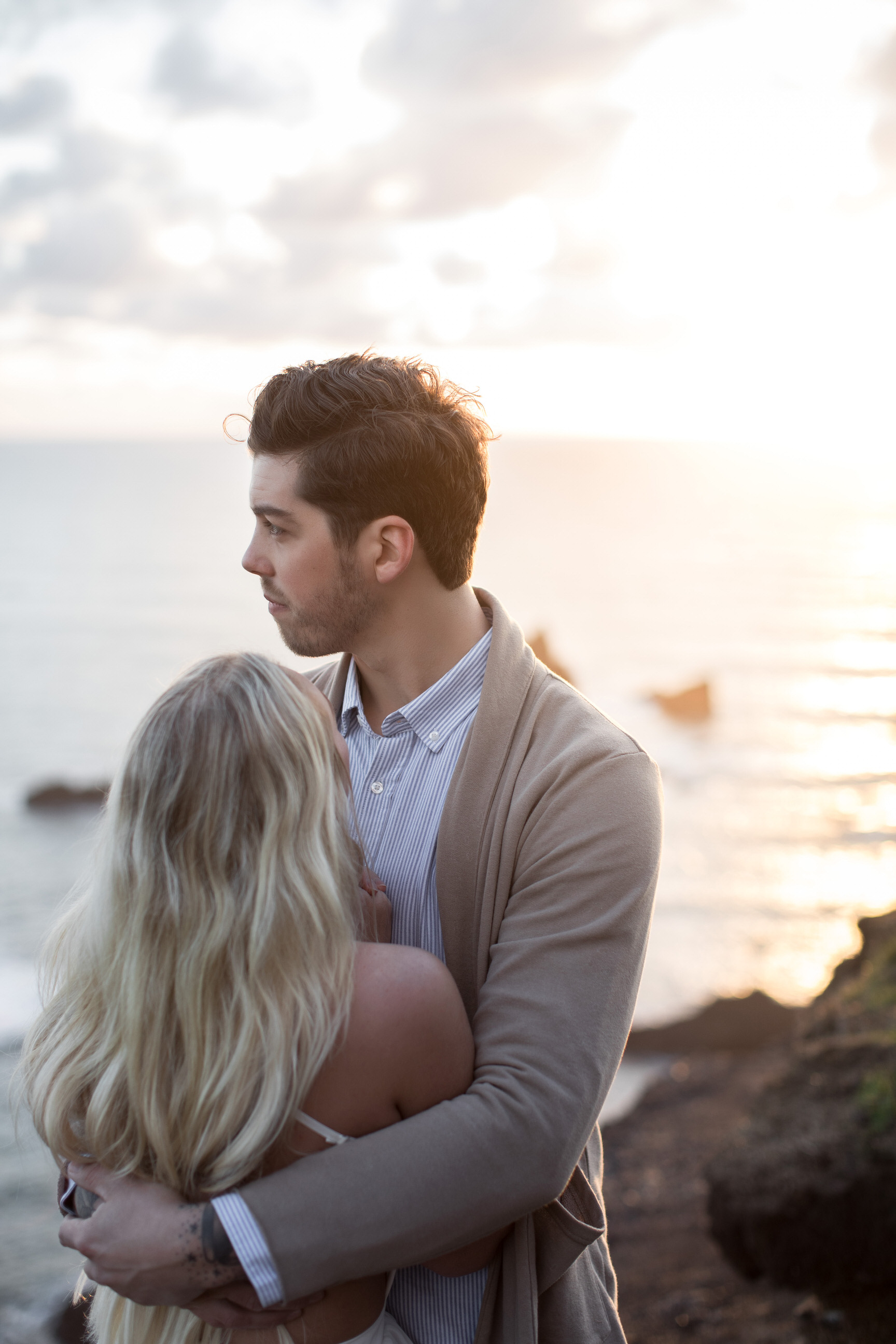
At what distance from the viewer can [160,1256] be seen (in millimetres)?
1826

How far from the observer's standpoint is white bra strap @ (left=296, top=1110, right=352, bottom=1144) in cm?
188

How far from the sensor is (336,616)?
9.18 feet

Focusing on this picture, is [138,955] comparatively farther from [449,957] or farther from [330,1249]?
[449,957]

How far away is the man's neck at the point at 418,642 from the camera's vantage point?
2.83 m

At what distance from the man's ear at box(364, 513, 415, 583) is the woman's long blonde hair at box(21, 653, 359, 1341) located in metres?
0.90

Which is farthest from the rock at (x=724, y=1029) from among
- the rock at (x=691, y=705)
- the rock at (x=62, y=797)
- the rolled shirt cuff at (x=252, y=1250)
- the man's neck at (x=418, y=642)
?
the rock at (x=691, y=705)

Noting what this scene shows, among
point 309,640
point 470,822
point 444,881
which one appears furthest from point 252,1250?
point 309,640

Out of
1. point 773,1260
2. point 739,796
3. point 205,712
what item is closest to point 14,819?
point 739,796

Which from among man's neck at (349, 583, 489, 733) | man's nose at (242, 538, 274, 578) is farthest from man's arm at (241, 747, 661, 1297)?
man's nose at (242, 538, 274, 578)

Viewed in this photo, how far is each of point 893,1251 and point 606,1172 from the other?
305 inches

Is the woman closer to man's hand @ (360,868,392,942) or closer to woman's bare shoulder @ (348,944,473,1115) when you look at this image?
woman's bare shoulder @ (348,944,473,1115)

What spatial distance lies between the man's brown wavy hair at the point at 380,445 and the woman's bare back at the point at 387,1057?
4.19 feet

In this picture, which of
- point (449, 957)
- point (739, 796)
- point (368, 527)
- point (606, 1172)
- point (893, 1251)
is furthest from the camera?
point (739, 796)

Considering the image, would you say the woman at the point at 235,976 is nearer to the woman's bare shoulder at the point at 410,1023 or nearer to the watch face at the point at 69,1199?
the woman's bare shoulder at the point at 410,1023
